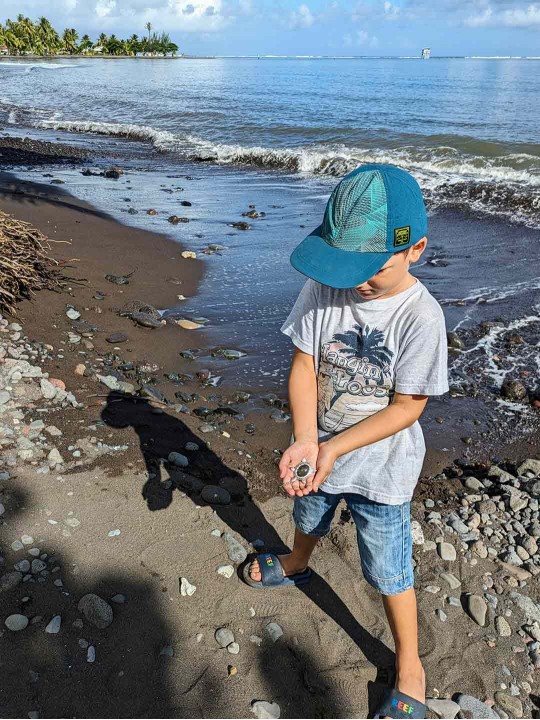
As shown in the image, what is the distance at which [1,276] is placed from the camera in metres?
4.84

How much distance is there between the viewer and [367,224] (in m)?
1.78

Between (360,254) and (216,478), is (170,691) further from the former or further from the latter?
(360,254)

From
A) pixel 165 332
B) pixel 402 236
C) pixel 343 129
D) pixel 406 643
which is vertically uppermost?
pixel 402 236

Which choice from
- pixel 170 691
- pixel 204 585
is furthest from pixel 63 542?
pixel 170 691

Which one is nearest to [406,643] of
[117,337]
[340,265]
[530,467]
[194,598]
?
[194,598]

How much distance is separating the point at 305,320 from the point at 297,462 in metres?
0.56

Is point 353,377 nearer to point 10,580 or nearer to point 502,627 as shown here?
point 502,627

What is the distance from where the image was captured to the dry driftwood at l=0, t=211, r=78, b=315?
4.93 metres

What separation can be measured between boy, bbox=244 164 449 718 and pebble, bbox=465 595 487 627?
0.48 metres

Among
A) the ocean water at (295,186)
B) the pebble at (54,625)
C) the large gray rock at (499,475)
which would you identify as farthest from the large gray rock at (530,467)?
the pebble at (54,625)

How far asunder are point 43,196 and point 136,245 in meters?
3.05

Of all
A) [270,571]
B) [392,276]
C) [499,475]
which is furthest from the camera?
[499,475]

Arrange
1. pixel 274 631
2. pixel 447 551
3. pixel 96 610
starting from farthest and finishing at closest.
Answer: pixel 447 551
pixel 274 631
pixel 96 610

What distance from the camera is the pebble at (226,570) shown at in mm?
2719
